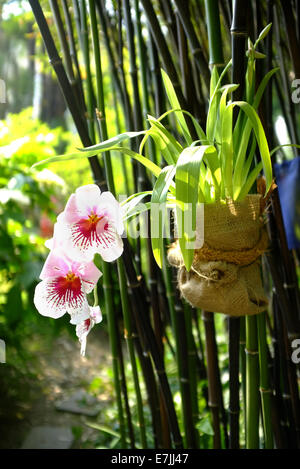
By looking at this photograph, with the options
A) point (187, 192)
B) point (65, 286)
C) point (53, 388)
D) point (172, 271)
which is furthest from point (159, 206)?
point (53, 388)

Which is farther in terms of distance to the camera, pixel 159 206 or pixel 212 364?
pixel 212 364

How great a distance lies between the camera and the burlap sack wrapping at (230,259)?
24.1 inches

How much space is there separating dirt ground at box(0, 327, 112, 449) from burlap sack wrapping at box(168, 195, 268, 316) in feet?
3.57

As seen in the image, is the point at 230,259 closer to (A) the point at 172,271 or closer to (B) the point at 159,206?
(B) the point at 159,206

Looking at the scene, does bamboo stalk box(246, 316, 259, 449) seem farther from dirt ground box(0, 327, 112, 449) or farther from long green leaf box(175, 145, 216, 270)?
dirt ground box(0, 327, 112, 449)

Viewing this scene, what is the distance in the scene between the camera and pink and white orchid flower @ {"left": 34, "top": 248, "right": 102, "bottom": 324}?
55 centimetres

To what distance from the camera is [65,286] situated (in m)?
0.55

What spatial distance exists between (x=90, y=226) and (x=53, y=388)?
5.65 ft

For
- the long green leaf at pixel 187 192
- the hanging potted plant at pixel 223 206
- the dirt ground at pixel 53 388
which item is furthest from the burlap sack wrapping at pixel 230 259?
the dirt ground at pixel 53 388

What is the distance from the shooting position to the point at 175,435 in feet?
2.97

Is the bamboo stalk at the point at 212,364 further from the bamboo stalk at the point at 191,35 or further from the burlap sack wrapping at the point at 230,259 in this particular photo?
the bamboo stalk at the point at 191,35

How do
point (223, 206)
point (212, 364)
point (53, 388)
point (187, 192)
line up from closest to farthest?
point (187, 192)
point (223, 206)
point (212, 364)
point (53, 388)

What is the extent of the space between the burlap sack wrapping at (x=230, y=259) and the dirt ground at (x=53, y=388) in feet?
3.57
